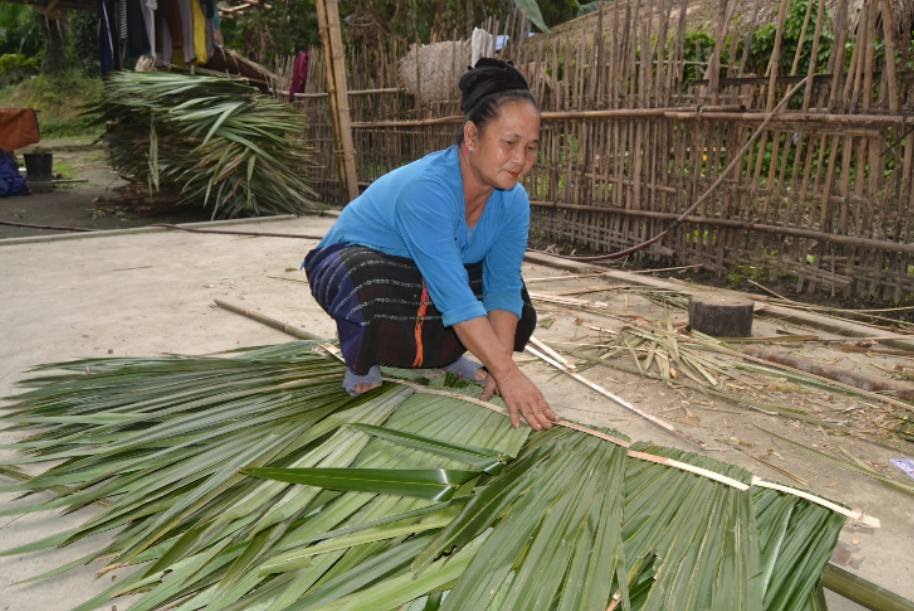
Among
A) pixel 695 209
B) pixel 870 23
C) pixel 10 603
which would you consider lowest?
pixel 10 603

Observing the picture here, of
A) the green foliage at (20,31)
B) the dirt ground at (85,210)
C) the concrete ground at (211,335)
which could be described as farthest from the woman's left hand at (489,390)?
the green foliage at (20,31)

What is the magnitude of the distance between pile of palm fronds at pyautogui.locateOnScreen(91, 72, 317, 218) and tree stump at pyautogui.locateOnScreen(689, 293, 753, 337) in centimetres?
447

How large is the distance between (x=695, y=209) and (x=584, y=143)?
969mm

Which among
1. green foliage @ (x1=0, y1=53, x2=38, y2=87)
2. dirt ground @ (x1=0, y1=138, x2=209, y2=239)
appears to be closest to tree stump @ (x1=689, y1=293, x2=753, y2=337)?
dirt ground @ (x1=0, y1=138, x2=209, y2=239)

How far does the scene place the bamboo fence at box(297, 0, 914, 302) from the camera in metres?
3.57

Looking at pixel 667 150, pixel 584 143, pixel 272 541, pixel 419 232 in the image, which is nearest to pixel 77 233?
pixel 584 143

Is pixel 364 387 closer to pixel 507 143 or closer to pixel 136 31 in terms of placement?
pixel 507 143

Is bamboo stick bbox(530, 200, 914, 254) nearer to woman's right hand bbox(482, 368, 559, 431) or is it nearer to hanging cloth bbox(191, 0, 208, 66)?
woman's right hand bbox(482, 368, 559, 431)

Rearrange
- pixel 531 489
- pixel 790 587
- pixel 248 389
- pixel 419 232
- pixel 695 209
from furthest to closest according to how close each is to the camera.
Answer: pixel 695 209 < pixel 248 389 < pixel 419 232 < pixel 531 489 < pixel 790 587

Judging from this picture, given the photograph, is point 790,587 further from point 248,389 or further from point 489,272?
point 248,389

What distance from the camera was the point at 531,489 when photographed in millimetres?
1521

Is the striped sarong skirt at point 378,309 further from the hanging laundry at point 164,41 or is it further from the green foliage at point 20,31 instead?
the green foliage at point 20,31

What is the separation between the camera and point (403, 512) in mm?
1464

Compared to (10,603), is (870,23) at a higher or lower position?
higher
